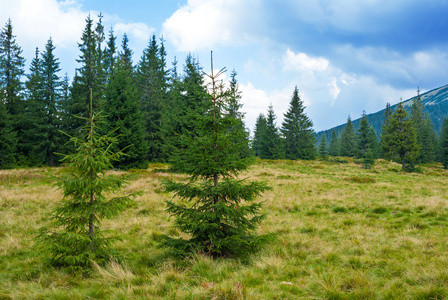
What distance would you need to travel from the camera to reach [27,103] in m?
32.8

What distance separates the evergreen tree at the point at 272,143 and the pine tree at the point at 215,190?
4411cm

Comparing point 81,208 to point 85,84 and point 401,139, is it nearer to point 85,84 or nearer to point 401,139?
point 85,84

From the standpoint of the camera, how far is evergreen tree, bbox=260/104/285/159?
49.2 metres

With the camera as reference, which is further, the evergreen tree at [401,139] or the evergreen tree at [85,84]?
the evergreen tree at [401,139]

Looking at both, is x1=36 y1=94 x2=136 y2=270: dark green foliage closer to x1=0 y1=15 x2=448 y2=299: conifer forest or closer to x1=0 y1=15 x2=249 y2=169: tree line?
x1=0 y1=15 x2=448 y2=299: conifer forest

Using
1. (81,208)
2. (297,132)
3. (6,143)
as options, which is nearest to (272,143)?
(297,132)

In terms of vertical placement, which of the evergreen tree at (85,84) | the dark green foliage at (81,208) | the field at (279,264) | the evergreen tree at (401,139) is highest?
the evergreen tree at (85,84)

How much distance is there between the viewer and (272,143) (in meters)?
49.4

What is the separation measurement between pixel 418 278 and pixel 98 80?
124 ft

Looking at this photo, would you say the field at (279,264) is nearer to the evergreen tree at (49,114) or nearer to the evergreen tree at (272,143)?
the evergreen tree at (49,114)

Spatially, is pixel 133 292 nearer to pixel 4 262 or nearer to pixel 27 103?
pixel 4 262

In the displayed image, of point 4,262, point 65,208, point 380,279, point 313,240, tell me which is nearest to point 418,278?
point 380,279

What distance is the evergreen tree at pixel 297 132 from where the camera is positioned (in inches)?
2028

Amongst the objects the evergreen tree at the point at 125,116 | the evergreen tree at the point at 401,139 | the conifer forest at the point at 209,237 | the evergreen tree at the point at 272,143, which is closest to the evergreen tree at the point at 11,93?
the evergreen tree at the point at 125,116
